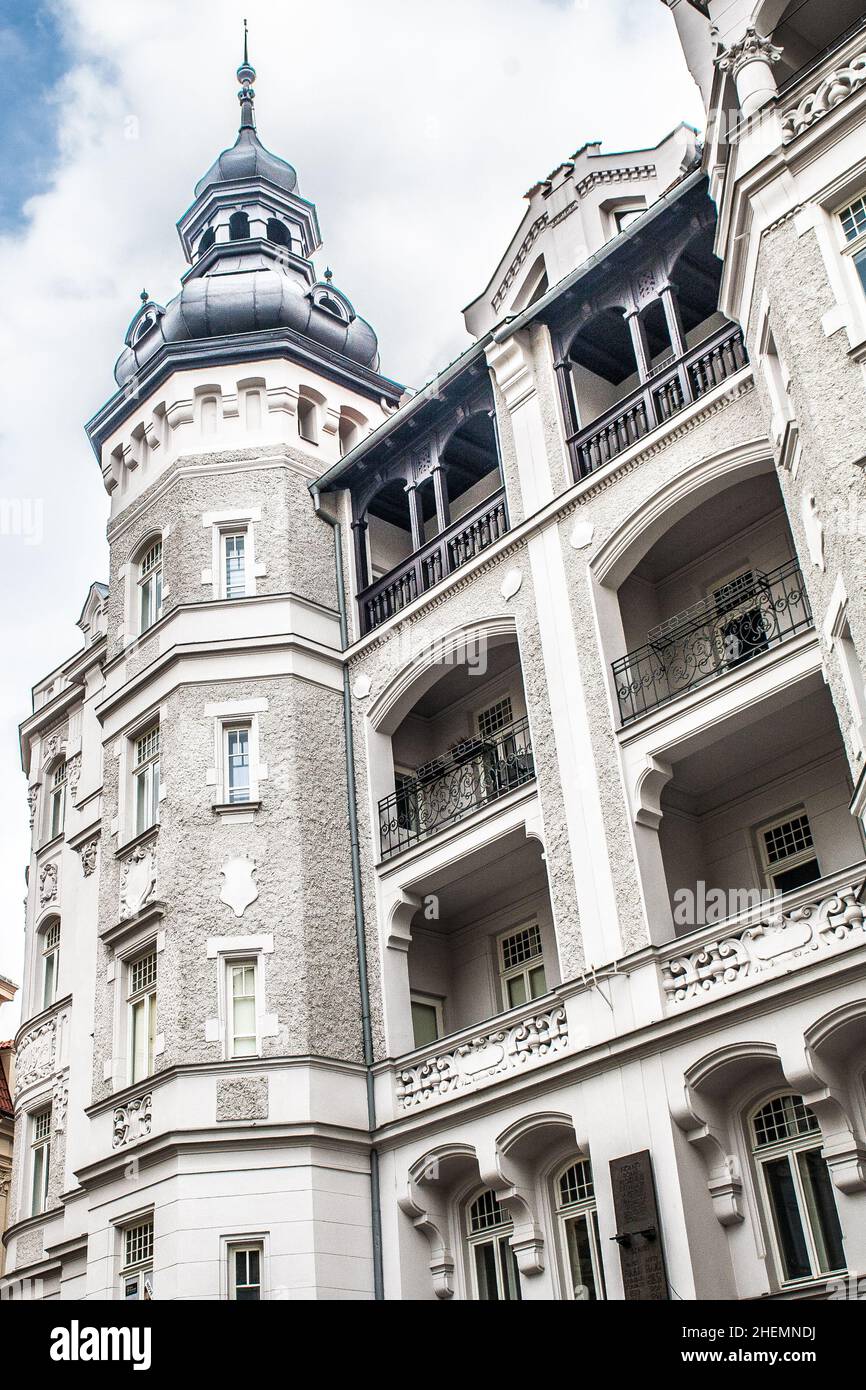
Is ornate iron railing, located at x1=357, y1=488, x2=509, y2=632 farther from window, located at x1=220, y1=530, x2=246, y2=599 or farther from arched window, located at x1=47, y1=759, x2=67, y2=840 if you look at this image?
arched window, located at x1=47, y1=759, x2=67, y2=840

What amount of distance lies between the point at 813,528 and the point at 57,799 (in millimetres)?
18848

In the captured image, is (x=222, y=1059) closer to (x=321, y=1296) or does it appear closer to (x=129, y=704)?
(x=321, y=1296)

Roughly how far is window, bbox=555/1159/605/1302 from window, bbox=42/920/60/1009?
1291 cm

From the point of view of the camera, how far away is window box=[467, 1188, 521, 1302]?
19.0 meters

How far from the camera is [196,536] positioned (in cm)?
2442

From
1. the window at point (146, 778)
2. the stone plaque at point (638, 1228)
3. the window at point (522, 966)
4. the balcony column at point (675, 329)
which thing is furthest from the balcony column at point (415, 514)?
A: the stone plaque at point (638, 1228)

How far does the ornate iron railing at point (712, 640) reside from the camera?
18406 millimetres

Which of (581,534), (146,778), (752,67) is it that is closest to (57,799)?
(146,778)

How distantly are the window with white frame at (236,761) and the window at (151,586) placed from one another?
3007mm

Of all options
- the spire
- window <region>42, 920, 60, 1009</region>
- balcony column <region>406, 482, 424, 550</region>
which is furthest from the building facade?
the spire
